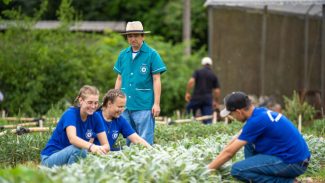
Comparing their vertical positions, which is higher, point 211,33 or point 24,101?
point 211,33

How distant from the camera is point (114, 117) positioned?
9.68 meters

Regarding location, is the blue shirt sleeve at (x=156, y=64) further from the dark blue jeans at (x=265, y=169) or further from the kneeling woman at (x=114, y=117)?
the dark blue jeans at (x=265, y=169)

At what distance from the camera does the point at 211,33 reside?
1942cm

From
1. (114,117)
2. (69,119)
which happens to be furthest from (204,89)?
(69,119)

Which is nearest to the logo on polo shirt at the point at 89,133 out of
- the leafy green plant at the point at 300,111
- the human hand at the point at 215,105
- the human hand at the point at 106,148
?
the human hand at the point at 106,148

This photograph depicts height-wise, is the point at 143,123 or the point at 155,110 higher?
the point at 155,110

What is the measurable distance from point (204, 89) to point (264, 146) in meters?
9.36

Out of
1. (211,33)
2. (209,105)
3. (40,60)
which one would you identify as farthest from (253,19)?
(40,60)

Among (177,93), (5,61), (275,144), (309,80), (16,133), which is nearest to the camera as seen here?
(275,144)

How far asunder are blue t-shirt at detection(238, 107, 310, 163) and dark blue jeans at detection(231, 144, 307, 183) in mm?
72

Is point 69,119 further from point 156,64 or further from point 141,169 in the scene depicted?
point 156,64

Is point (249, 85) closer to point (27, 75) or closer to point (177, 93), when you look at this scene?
point (177, 93)

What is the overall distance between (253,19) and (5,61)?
6.20m

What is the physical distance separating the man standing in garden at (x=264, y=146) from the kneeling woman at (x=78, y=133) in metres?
1.50
